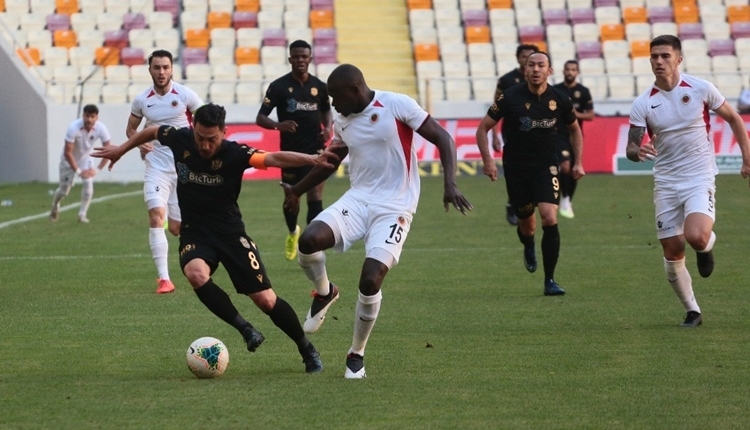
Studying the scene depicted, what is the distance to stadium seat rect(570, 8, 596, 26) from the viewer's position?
114 ft

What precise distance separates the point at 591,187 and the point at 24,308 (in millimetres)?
16848

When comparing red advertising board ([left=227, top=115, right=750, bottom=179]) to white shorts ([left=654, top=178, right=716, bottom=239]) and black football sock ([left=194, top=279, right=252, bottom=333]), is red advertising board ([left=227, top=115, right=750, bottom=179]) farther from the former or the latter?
black football sock ([left=194, top=279, right=252, bottom=333])

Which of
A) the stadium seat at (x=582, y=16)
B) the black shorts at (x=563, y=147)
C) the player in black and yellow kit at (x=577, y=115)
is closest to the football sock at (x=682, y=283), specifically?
the player in black and yellow kit at (x=577, y=115)

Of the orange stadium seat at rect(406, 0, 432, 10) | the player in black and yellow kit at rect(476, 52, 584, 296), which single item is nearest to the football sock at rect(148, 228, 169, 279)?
the player in black and yellow kit at rect(476, 52, 584, 296)

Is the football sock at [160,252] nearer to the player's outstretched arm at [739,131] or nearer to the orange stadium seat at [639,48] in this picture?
the player's outstretched arm at [739,131]

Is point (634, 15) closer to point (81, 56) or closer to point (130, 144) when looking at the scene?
point (81, 56)

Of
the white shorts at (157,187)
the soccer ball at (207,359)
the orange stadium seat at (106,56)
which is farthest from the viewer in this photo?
the orange stadium seat at (106,56)

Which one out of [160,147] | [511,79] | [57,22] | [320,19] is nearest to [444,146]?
[160,147]

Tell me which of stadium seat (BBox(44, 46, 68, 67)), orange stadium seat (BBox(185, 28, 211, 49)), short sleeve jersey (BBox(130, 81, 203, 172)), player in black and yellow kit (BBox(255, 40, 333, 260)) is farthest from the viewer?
orange stadium seat (BBox(185, 28, 211, 49))

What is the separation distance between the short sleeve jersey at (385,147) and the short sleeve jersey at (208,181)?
0.72 m

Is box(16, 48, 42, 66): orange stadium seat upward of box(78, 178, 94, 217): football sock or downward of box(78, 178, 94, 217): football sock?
upward

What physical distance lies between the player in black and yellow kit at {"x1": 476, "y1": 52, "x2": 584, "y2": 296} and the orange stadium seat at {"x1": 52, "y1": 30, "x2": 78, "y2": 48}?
2309 centimetres

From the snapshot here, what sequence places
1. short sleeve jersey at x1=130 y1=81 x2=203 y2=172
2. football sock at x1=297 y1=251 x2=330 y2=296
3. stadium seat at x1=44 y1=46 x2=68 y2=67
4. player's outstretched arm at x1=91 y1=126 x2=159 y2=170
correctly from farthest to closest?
stadium seat at x1=44 y1=46 x2=68 y2=67, short sleeve jersey at x1=130 y1=81 x2=203 y2=172, football sock at x1=297 y1=251 x2=330 y2=296, player's outstretched arm at x1=91 y1=126 x2=159 y2=170

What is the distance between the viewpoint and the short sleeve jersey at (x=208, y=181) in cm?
815
